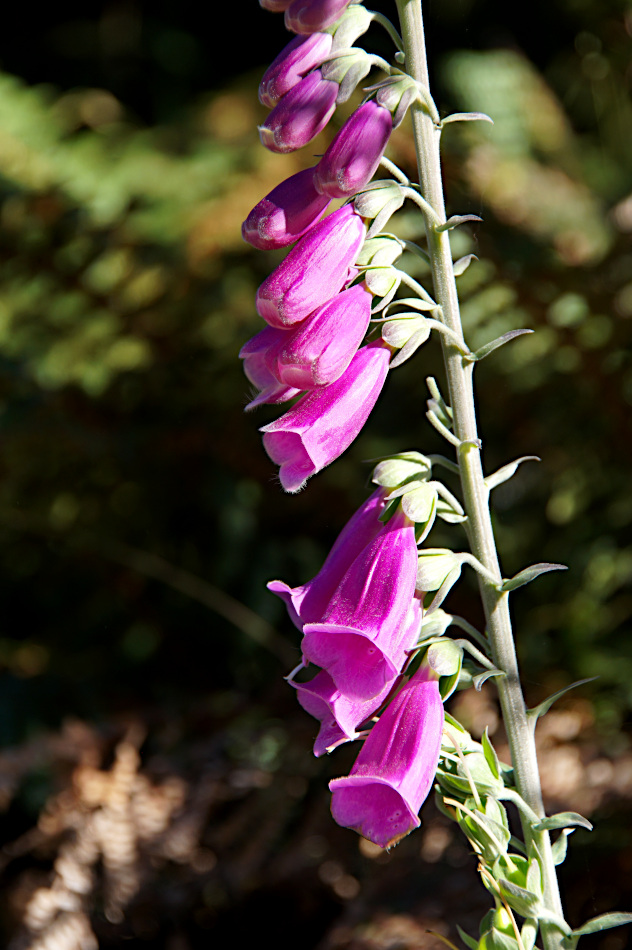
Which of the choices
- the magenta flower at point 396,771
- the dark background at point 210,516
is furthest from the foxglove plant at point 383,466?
the dark background at point 210,516

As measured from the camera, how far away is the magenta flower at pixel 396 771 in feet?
1.67

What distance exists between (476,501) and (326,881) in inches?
36.8

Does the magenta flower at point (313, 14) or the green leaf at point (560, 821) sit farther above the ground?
the magenta flower at point (313, 14)

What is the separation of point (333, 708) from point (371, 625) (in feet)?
0.20

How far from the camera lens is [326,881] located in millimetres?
1256

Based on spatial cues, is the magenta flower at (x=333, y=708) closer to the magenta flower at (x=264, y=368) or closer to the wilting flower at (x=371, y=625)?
the wilting flower at (x=371, y=625)

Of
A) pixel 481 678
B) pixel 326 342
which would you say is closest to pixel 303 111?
pixel 326 342

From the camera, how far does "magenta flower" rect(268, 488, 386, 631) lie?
22.7 inches

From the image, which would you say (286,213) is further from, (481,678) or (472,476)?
(481,678)

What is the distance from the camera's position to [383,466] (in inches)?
22.2

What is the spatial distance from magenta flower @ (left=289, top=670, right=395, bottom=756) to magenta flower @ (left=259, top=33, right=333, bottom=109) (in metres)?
0.40

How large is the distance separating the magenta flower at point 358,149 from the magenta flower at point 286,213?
35 millimetres

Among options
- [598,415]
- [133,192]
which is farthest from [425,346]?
[133,192]

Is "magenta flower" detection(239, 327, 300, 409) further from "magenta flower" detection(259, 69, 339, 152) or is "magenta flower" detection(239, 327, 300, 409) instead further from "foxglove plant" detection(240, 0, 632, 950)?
"magenta flower" detection(259, 69, 339, 152)
